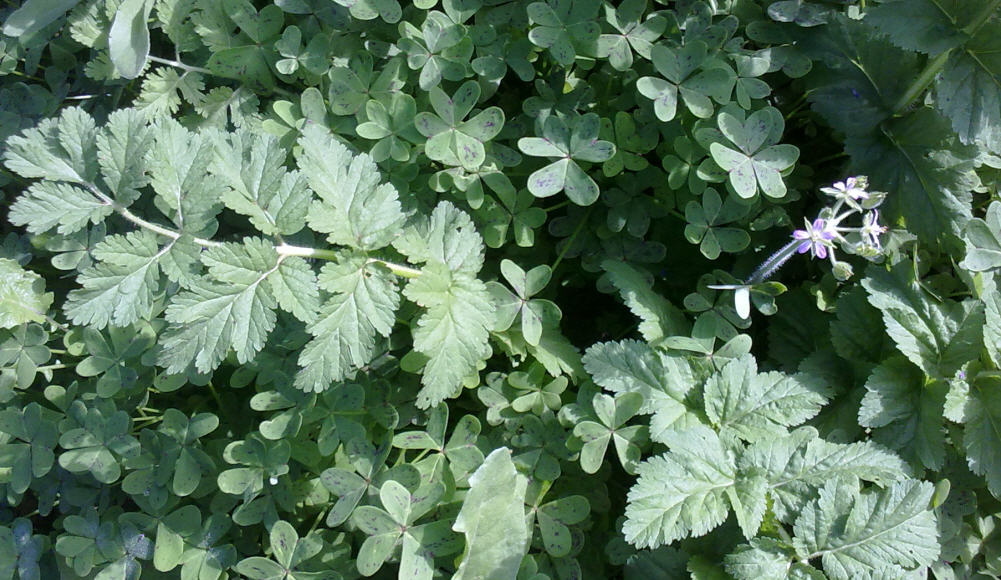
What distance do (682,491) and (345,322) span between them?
1024 mm

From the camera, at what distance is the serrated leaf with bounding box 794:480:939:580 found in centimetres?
208

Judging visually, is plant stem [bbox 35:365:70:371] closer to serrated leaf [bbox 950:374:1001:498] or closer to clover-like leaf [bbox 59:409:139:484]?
clover-like leaf [bbox 59:409:139:484]

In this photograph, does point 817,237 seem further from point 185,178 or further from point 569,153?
point 185,178

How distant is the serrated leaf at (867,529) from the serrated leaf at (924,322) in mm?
403

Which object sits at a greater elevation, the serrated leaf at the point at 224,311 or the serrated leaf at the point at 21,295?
the serrated leaf at the point at 224,311

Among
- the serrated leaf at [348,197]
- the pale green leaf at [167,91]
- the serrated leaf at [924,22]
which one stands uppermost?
the serrated leaf at [924,22]

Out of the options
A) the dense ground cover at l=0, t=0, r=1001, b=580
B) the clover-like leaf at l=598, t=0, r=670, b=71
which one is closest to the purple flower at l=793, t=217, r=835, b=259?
the dense ground cover at l=0, t=0, r=1001, b=580

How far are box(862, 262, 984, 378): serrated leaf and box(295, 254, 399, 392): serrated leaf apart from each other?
58.6 inches

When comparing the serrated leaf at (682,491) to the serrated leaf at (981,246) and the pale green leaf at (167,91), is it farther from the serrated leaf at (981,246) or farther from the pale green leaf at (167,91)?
the pale green leaf at (167,91)

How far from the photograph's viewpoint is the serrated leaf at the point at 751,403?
2.25 metres

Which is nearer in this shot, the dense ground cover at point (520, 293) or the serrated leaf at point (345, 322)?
the serrated leaf at point (345, 322)

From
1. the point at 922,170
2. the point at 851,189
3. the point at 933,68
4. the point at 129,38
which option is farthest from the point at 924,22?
the point at 129,38

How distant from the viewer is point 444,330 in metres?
1.95

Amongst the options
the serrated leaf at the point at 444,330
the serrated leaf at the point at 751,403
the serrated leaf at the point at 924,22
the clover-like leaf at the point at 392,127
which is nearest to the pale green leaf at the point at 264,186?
the serrated leaf at the point at 444,330
